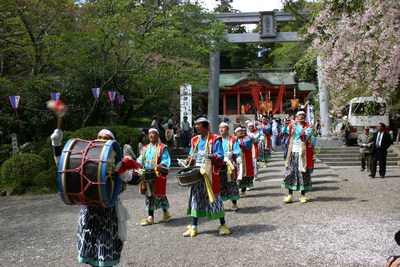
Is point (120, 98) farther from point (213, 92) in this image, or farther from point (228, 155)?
point (228, 155)

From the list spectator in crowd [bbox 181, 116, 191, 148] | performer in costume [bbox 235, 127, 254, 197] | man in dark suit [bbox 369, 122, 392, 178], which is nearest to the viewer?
performer in costume [bbox 235, 127, 254, 197]

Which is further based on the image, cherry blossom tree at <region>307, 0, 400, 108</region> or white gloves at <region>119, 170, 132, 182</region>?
cherry blossom tree at <region>307, 0, 400, 108</region>

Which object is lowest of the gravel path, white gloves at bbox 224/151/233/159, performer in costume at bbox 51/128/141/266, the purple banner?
the gravel path

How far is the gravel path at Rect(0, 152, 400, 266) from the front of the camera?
5.09m

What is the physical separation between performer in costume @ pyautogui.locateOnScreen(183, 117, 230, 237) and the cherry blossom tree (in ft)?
6.49

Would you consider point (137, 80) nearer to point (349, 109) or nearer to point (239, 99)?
point (349, 109)

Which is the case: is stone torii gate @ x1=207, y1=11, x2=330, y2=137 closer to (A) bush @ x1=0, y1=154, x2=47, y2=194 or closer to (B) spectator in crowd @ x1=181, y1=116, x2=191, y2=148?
(B) spectator in crowd @ x1=181, y1=116, x2=191, y2=148

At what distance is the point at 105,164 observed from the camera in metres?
3.87

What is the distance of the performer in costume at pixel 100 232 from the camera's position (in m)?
4.03

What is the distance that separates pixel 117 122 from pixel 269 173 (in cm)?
727

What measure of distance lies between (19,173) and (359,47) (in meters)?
10.2

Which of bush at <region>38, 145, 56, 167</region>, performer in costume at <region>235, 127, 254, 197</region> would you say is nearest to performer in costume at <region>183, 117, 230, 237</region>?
performer in costume at <region>235, 127, 254, 197</region>

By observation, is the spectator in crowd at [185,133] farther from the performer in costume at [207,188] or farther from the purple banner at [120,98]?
the performer in costume at [207,188]

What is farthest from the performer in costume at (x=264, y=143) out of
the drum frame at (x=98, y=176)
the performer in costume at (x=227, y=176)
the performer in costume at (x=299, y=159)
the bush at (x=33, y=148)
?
the drum frame at (x=98, y=176)
